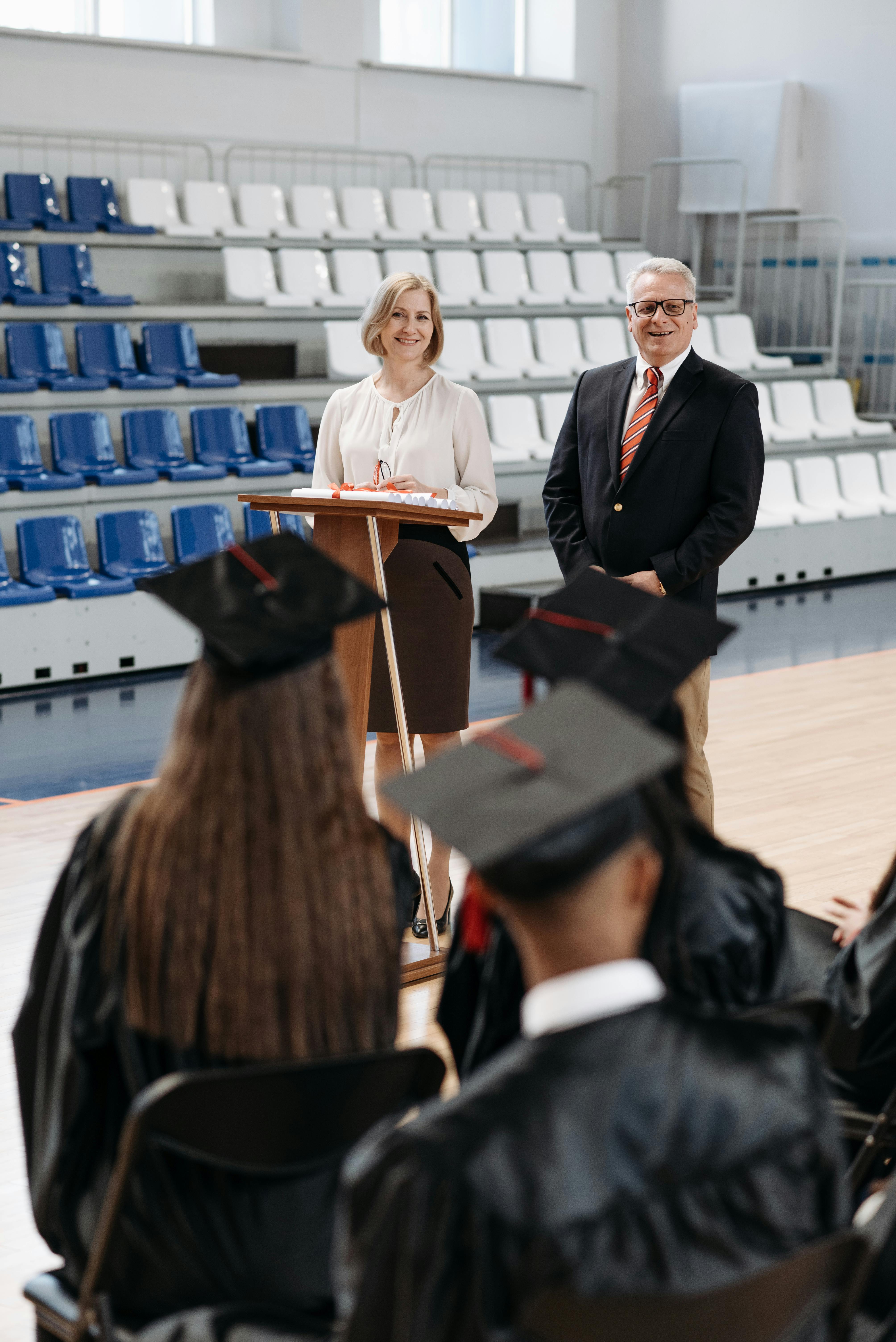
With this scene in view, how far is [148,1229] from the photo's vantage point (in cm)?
146

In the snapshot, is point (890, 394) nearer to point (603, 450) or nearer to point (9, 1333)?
point (603, 450)

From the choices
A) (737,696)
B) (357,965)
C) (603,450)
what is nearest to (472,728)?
(737,696)

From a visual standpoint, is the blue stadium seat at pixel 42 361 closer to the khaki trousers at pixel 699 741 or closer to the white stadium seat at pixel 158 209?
the white stadium seat at pixel 158 209

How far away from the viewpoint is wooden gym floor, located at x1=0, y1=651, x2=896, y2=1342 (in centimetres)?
276

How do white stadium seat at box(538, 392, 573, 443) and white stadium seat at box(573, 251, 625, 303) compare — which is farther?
white stadium seat at box(573, 251, 625, 303)

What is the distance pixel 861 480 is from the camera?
10.7 meters

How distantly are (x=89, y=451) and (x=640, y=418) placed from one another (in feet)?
15.8

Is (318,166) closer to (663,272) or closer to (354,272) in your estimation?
(354,272)

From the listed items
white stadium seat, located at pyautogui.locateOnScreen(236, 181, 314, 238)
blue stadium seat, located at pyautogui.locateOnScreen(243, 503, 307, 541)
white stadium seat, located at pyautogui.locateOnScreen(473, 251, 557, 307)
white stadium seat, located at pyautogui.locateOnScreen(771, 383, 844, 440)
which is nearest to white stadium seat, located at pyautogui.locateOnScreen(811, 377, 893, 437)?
white stadium seat, located at pyautogui.locateOnScreen(771, 383, 844, 440)

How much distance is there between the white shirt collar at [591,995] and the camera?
1042 millimetres

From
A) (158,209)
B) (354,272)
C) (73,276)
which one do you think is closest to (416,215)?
(354,272)

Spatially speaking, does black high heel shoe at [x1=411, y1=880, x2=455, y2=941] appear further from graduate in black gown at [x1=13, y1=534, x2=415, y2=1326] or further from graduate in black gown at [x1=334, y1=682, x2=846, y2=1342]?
graduate in black gown at [x1=334, y1=682, x2=846, y2=1342]

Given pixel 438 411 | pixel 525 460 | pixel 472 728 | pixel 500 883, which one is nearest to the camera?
pixel 500 883

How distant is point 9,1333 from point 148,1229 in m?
0.89
